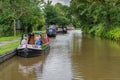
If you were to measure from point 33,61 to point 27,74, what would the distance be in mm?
5934

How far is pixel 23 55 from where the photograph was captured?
86.0 feet

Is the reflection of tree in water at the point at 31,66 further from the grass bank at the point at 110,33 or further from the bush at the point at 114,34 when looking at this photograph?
the grass bank at the point at 110,33

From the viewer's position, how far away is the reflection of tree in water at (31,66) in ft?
61.9

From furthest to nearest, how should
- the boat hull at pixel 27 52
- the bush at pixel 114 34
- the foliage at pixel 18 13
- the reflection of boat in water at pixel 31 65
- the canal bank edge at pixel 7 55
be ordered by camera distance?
the bush at pixel 114 34 → the foliage at pixel 18 13 → the boat hull at pixel 27 52 → the canal bank edge at pixel 7 55 → the reflection of boat in water at pixel 31 65

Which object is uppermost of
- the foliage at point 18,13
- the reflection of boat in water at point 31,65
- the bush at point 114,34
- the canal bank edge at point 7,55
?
the foliage at point 18,13

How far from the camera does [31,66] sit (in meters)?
22.0

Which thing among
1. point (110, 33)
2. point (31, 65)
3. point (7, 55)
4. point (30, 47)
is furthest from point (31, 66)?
point (110, 33)

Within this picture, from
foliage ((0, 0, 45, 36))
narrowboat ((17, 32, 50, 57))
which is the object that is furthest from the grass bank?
narrowboat ((17, 32, 50, 57))

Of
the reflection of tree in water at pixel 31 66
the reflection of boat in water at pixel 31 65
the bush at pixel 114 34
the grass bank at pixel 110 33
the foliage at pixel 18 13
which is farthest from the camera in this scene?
the grass bank at pixel 110 33

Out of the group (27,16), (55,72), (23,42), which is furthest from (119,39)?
(55,72)

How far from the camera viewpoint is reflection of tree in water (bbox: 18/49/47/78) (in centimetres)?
1888

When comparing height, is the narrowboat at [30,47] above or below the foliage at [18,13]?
below

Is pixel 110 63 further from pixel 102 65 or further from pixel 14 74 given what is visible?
pixel 14 74

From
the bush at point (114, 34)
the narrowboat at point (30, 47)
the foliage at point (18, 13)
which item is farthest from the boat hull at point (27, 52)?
the bush at point (114, 34)
